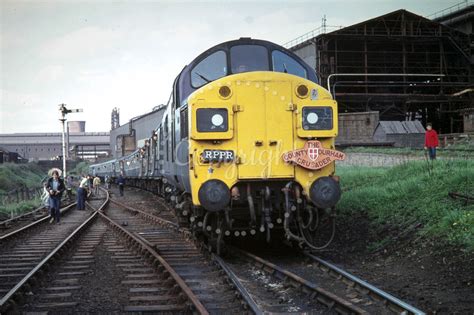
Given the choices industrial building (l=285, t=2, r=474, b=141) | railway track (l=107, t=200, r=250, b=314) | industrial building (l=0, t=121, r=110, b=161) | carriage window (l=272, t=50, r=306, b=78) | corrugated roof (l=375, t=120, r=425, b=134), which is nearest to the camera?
railway track (l=107, t=200, r=250, b=314)

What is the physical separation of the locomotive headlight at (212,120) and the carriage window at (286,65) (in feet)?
5.89

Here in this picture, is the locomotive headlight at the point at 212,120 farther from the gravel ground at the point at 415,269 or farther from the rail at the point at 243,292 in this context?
the gravel ground at the point at 415,269

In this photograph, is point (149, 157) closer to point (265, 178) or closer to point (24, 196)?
point (24, 196)

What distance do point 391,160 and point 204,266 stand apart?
17.7 metres

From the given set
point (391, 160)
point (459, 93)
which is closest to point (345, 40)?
point (459, 93)

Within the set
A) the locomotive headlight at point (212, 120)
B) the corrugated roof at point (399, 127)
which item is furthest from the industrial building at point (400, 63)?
the locomotive headlight at point (212, 120)

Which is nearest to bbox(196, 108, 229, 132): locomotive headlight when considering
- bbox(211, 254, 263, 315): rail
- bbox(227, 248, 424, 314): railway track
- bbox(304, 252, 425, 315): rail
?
bbox(211, 254, 263, 315): rail

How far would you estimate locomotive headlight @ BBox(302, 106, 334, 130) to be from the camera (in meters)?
8.73

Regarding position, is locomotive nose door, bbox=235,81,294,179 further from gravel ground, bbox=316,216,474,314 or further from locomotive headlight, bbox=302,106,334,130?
gravel ground, bbox=316,216,474,314

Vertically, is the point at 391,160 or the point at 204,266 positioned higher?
the point at 391,160

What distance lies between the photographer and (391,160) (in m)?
25.0

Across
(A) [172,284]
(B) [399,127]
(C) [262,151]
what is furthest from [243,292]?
(B) [399,127]

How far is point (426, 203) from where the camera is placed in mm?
10211

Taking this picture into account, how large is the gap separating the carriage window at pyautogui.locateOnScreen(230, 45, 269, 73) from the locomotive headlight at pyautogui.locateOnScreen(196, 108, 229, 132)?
54.0 inches
